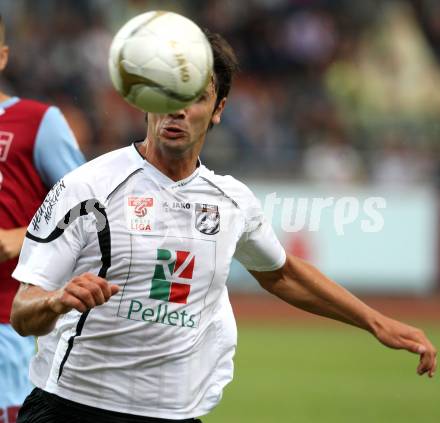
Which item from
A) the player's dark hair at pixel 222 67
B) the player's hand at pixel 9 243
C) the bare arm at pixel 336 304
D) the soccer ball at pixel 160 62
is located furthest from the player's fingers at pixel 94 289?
the player's hand at pixel 9 243

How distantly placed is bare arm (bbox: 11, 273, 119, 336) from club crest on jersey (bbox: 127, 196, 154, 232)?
46 cm

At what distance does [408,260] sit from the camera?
16.8 meters

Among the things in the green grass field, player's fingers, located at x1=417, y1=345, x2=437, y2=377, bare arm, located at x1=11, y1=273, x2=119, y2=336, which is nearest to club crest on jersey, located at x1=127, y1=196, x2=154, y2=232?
bare arm, located at x1=11, y1=273, x2=119, y2=336

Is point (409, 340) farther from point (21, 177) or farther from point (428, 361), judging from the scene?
point (21, 177)

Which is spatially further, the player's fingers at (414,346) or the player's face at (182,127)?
the player's fingers at (414,346)

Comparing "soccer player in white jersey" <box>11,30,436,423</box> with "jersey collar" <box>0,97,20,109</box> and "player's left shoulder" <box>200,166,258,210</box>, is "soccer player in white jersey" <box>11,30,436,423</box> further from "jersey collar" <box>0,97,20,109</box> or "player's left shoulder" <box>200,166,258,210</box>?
"jersey collar" <box>0,97,20,109</box>

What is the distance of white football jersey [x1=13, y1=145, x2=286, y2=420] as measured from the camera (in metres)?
4.05

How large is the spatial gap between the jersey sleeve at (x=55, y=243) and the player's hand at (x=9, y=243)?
1064 millimetres

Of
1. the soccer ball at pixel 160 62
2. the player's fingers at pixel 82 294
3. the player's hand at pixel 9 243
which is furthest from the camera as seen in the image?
the player's hand at pixel 9 243

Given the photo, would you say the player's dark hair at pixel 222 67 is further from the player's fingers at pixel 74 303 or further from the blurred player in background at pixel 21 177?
the player's fingers at pixel 74 303

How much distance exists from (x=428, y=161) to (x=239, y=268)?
3.37 metres

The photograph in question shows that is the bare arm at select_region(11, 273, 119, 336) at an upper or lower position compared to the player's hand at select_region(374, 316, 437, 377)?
lower

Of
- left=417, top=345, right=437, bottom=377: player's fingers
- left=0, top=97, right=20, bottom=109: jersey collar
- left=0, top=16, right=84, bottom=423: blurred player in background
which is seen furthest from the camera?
left=0, top=97, right=20, bottom=109: jersey collar

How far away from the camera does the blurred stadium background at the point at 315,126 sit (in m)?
15.4
